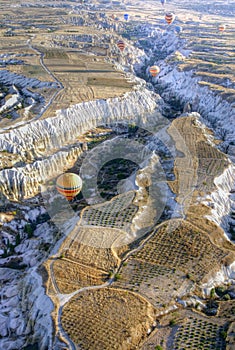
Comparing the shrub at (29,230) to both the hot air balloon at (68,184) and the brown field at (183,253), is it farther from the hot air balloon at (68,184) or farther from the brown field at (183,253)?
the brown field at (183,253)

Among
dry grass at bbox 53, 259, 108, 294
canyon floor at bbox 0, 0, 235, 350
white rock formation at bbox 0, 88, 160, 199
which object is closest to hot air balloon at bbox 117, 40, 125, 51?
canyon floor at bbox 0, 0, 235, 350

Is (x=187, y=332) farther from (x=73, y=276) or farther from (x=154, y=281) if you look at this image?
(x=73, y=276)

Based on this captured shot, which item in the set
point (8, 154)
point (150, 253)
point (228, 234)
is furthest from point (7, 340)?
point (8, 154)

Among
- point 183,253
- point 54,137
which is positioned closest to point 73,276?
point 183,253

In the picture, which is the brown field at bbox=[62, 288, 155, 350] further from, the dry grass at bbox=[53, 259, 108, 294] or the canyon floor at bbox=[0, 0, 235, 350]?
the dry grass at bbox=[53, 259, 108, 294]

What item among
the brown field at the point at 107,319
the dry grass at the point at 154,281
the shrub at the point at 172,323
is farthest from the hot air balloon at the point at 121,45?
the shrub at the point at 172,323

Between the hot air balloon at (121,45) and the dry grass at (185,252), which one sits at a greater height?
the hot air balloon at (121,45)
